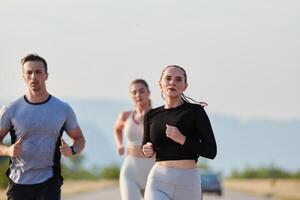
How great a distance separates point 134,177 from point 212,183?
1210 inches

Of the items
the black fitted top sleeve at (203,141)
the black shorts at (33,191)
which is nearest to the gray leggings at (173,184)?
the black fitted top sleeve at (203,141)

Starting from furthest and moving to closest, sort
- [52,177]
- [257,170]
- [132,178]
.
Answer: [257,170], [132,178], [52,177]

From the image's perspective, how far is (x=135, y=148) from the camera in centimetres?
1489

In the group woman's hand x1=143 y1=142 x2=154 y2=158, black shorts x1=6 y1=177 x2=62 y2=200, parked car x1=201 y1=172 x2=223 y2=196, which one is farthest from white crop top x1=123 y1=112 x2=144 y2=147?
parked car x1=201 y1=172 x2=223 y2=196

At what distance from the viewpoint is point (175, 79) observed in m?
10.6

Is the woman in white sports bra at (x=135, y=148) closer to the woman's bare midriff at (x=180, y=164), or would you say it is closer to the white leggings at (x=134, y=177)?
the white leggings at (x=134, y=177)

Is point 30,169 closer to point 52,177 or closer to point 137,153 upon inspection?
point 52,177

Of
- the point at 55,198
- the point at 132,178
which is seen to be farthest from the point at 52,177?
the point at 132,178

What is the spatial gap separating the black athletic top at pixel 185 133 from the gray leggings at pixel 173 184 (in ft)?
0.40

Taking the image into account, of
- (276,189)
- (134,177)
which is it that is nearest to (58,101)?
(134,177)

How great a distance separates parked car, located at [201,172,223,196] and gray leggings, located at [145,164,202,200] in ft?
112

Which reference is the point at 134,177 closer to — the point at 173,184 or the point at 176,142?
the point at 173,184

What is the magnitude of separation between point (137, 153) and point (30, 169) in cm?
383

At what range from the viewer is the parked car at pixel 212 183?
1762 inches
